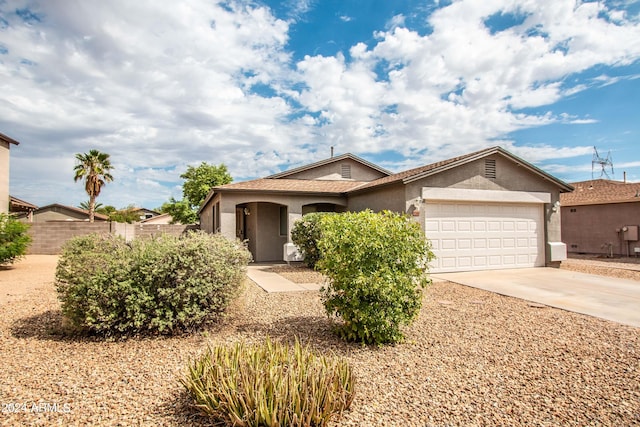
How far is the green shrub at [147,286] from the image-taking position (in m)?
5.01

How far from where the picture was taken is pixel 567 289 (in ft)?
30.1

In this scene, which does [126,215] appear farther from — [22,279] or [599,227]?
[599,227]

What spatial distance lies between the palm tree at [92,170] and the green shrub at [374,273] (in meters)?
30.6

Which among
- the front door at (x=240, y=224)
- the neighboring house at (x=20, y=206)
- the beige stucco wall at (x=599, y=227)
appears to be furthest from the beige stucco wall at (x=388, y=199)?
the neighboring house at (x=20, y=206)

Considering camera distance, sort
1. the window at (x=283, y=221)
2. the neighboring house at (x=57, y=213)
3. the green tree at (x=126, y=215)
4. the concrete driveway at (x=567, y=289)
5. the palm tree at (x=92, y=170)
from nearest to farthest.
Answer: the concrete driveway at (x=567, y=289) → the window at (x=283, y=221) → the palm tree at (x=92, y=170) → the neighboring house at (x=57, y=213) → the green tree at (x=126, y=215)

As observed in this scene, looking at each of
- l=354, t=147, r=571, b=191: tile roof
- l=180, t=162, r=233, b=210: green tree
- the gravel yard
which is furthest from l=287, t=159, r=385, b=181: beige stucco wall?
l=180, t=162, r=233, b=210: green tree

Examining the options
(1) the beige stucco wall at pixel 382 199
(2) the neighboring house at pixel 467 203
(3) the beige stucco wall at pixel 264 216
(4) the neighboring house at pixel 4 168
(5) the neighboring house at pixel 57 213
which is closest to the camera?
(1) the beige stucco wall at pixel 382 199

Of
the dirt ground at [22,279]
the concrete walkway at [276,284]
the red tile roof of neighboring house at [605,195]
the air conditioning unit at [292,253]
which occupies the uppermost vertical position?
the red tile roof of neighboring house at [605,195]

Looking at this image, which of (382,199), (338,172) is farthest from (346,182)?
(382,199)

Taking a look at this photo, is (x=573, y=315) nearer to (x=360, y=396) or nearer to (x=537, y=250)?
(x=360, y=396)

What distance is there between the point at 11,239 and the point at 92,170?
61.0 ft

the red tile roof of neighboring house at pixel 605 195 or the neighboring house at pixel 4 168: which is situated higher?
the neighboring house at pixel 4 168

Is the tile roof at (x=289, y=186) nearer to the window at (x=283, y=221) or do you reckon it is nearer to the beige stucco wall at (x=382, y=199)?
the beige stucco wall at (x=382, y=199)

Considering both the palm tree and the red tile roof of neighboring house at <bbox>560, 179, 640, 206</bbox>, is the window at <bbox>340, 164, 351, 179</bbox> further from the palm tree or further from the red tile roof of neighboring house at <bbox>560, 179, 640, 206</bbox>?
the palm tree
